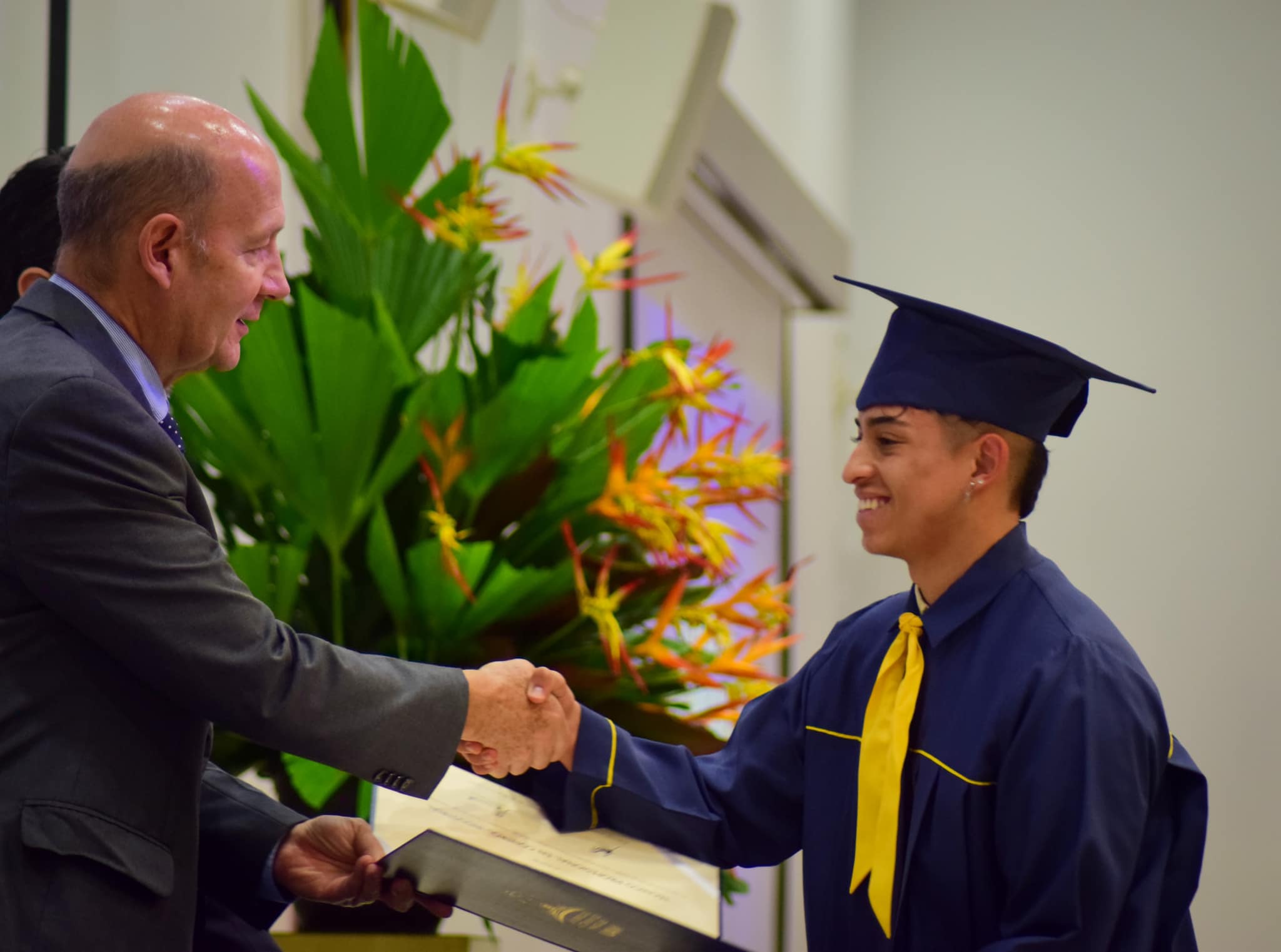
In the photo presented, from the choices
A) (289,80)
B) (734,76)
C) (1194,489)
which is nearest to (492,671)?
(289,80)

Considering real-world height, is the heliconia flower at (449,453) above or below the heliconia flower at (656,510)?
above

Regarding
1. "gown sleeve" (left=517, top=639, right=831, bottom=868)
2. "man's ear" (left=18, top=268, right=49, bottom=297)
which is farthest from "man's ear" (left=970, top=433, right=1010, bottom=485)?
"man's ear" (left=18, top=268, right=49, bottom=297)

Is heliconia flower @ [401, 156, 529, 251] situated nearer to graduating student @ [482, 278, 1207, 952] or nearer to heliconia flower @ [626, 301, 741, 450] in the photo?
heliconia flower @ [626, 301, 741, 450]

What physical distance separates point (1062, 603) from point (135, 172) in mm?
1027

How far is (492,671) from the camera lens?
160 cm

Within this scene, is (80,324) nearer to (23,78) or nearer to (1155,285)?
(23,78)

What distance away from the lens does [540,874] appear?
4.47 feet

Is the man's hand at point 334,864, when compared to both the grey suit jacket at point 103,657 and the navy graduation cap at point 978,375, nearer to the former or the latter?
the grey suit jacket at point 103,657

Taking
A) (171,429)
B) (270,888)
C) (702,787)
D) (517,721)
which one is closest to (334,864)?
(270,888)

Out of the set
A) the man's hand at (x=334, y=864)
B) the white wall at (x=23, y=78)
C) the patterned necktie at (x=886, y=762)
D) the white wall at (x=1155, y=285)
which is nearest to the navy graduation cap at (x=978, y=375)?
the patterned necktie at (x=886, y=762)

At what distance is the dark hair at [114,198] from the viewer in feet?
4.12

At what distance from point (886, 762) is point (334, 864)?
65 centimetres

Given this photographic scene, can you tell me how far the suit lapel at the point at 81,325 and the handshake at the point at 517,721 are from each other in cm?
50

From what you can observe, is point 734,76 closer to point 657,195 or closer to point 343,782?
point 657,195
